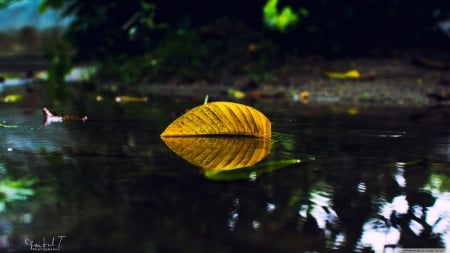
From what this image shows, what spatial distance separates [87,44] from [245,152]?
4.42 m

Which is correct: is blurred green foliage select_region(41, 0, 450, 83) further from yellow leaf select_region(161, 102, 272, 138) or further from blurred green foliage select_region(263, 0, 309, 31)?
yellow leaf select_region(161, 102, 272, 138)

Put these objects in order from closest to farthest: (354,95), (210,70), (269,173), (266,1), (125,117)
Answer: (269,173) < (125,117) < (354,95) < (210,70) < (266,1)

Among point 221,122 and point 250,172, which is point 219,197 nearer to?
point 250,172

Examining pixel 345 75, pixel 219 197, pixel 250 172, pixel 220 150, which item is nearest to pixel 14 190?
pixel 219 197

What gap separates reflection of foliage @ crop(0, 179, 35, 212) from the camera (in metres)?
1.29

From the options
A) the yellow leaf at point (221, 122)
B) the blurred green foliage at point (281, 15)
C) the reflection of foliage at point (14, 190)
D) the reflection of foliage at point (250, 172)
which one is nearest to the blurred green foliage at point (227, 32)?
the blurred green foliage at point (281, 15)

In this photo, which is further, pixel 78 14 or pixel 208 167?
pixel 78 14

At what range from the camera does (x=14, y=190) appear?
1355 mm

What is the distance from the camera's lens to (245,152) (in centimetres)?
187

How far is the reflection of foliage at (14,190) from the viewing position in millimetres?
1286

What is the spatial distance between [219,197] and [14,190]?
410 mm

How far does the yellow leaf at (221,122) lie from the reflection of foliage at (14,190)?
0.68 m

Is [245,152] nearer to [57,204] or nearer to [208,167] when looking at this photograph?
[208,167]

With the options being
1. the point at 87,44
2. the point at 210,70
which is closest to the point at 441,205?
the point at 210,70
